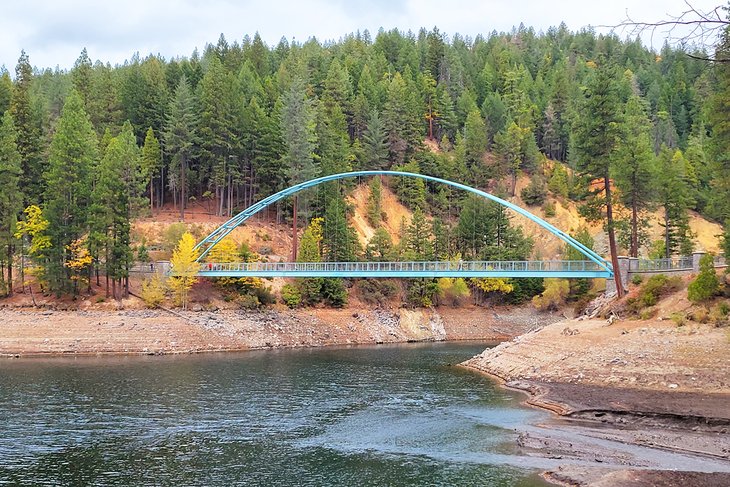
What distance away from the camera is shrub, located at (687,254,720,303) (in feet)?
138

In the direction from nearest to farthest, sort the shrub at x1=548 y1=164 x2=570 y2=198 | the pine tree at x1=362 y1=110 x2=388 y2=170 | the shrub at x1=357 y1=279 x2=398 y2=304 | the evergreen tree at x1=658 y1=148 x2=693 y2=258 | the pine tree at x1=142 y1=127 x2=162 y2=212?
the evergreen tree at x1=658 y1=148 x2=693 y2=258
the shrub at x1=357 y1=279 x2=398 y2=304
the pine tree at x1=142 y1=127 x2=162 y2=212
the pine tree at x1=362 y1=110 x2=388 y2=170
the shrub at x1=548 y1=164 x2=570 y2=198

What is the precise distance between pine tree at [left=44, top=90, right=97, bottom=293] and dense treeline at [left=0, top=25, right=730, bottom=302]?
17 cm

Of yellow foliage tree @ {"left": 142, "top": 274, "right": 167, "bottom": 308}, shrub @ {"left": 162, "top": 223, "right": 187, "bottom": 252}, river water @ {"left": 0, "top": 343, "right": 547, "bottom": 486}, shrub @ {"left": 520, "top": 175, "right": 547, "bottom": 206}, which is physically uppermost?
shrub @ {"left": 520, "top": 175, "right": 547, "bottom": 206}

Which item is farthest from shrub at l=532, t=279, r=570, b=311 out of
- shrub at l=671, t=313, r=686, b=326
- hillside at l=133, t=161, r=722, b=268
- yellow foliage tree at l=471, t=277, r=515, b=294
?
shrub at l=671, t=313, r=686, b=326

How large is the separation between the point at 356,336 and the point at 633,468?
49.1m

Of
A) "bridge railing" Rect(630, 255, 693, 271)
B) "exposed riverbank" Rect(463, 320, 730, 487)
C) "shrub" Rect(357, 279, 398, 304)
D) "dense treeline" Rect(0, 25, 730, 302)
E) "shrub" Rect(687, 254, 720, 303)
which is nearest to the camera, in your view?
"exposed riverbank" Rect(463, 320, 730, 487)

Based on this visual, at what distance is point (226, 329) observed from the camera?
6481cm

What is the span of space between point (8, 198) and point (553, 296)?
5722 centimetres

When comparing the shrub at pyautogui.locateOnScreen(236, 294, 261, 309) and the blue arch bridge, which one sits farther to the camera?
the shrub at pyautogui.locateOnScreen(236, 294, 261, 309)

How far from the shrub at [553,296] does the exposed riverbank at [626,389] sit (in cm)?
3274

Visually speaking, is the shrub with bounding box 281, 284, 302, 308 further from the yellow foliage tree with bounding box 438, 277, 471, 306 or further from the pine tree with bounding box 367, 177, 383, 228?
the pine tree with bounding box 367, 177, 383, 228

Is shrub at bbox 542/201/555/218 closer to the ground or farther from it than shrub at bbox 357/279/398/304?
farther from it

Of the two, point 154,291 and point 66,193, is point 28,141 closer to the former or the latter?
point 66,193

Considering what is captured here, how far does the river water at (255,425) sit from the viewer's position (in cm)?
2422
